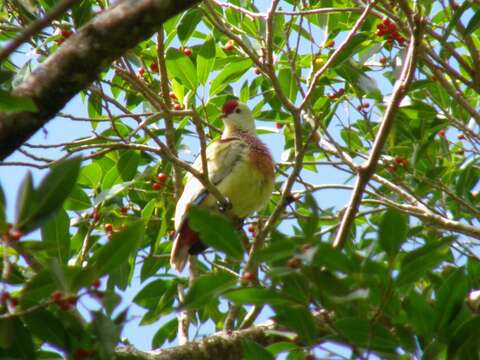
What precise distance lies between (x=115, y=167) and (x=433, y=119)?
73.8 inches

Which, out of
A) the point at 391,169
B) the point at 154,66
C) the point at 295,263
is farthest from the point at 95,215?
the point at 295,263

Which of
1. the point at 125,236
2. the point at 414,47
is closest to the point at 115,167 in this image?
the point at 414,47

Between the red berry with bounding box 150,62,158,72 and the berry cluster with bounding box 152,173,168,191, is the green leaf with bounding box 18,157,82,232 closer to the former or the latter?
the berry cluster with bounding box 152,173,168,191

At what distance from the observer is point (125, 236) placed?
2127mm

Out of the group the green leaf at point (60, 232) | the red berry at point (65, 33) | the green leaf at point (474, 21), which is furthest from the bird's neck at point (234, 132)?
the green leaf at point (60, 232)

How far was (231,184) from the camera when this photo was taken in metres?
4.96

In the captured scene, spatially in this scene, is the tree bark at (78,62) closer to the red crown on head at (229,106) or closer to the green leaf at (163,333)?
the green leaf at (163,333)

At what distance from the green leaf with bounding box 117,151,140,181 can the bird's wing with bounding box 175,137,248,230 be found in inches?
18.5

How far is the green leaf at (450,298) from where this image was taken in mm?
2266

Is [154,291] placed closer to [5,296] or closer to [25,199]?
[5,296]

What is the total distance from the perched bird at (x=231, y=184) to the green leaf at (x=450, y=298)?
2.47 meters

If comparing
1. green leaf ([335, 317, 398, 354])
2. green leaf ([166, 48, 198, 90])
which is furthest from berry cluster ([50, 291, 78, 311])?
green leaf ([166, 48, 198, 90])

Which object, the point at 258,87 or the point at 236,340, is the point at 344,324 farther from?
the point at 258,87

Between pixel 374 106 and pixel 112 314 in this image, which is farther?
pixel 374 106
